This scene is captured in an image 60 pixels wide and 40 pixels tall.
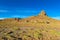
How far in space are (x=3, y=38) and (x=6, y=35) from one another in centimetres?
249

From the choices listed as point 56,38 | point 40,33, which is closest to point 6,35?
point 40,33

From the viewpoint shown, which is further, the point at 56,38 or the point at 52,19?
the point at 52,19

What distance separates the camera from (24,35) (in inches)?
1741

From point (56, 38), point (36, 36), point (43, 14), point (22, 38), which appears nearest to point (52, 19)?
point (43, 14)

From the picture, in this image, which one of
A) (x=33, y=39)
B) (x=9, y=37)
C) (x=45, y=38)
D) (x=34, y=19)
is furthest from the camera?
(x=34, y=19)

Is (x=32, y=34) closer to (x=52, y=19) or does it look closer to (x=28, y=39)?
(x=28, y=39)

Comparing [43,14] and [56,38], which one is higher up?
[43,14]

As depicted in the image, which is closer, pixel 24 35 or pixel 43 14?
pixel 24 35

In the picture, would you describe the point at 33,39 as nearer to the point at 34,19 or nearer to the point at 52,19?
the point at 34,19

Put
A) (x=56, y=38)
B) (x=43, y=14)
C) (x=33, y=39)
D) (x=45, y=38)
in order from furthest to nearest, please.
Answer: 1. (x=43, y=14)
2. (x=56, y=38)
3. (x=45, y=38)
4. (x=33, y=39)

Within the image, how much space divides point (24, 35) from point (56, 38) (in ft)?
58.2

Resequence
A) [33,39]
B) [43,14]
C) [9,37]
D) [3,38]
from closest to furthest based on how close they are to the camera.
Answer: [3,38], [9,37], [33,39], [43,14]

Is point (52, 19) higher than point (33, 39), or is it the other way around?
point (52, 19)

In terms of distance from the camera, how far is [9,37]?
35.9 meters
